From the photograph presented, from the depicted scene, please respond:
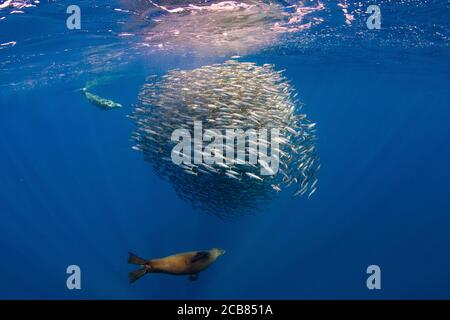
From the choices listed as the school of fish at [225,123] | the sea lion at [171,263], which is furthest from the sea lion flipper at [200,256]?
the school of fish at [225,123]

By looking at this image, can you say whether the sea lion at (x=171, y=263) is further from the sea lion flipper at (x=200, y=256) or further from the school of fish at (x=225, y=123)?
the school of fish at (x=225, y=123)

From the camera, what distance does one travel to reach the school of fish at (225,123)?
7.98m

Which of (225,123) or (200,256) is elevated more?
(225,123)

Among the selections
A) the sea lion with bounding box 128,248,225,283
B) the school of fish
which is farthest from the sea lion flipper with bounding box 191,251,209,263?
the school of fish

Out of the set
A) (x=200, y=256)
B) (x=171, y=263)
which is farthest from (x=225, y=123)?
(x=171, y=263)

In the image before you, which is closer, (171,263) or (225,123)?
(171,263)

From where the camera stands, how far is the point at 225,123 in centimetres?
774

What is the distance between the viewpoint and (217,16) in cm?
1253

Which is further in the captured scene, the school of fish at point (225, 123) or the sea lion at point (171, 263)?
the school of fish at point (225, 123)

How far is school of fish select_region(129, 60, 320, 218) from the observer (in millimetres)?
7977

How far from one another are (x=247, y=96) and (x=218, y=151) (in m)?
1.63

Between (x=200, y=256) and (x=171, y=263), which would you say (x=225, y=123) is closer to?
(x=200, y=256)
